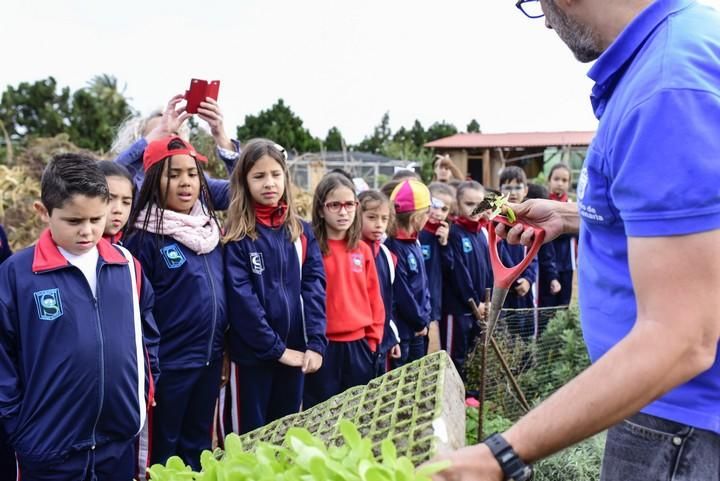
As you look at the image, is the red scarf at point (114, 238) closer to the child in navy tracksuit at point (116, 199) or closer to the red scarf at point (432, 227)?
the child in navy tracksuit at point (116, 199)

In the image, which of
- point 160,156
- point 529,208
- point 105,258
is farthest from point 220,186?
point 529,208

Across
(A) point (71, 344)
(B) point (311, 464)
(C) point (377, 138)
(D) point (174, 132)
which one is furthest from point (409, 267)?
(C) point (377, 138)

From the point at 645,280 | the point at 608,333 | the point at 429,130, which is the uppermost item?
the point at 429,130

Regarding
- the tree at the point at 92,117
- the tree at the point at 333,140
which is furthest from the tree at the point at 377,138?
the tree at the point at 92,117

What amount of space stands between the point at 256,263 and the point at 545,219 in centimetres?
209

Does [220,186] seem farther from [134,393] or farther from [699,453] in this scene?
[699,453]

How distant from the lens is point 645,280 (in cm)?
113

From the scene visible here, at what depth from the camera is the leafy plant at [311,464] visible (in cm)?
100

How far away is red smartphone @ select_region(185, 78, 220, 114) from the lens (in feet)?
13.4

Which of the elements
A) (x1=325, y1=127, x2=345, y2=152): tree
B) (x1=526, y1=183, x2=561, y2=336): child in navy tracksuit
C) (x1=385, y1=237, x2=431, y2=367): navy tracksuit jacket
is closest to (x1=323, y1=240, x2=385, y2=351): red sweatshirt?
(x1=385, y1=237, x2=431, y2=367): navy tracksuit jacket

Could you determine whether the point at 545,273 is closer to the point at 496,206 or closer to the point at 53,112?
the point at 496,206

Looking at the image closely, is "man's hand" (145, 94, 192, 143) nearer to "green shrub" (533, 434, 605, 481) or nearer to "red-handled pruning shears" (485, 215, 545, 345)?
"red-handled pruning shears" (485, 215, 545, 345)

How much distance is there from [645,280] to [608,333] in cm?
28

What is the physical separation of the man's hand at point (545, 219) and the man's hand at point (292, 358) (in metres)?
2.05
